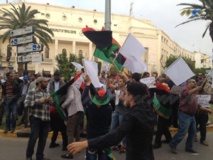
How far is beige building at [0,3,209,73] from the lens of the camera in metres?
64.2

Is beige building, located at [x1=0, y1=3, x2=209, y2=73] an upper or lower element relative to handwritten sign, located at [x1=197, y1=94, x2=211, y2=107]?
upper

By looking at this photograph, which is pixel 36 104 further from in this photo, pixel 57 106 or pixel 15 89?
pixel 15 89

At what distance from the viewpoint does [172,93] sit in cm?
776

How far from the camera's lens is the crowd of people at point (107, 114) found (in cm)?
284

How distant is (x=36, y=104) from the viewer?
5.90m

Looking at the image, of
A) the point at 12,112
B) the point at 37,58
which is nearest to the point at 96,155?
the point at 12,112

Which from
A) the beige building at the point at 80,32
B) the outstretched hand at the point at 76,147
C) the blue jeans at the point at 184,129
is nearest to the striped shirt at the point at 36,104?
the blue jeans at the point at 184,129

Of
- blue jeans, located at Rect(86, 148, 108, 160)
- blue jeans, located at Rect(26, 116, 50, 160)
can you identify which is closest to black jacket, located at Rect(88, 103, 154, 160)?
blue jeans, located at Rect(86, 148, 108, 160)

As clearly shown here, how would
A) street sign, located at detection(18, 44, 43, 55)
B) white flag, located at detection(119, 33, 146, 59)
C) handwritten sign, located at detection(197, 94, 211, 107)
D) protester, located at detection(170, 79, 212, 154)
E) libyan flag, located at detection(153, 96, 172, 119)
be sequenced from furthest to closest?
1. street sign, located at detection(18, 44, 43, 55)
2. handwritten sign, located at detection(197, 94, 211, 107)
3. libyan flag, located at detection(153, 96, 172, 119)
4. protester, located at detection(170, 79, 212, 154)
5. white flag, located at detection(119, 33, 146, 59)

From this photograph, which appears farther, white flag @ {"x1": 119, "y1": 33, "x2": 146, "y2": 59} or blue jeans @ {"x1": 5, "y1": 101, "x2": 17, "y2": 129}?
blue jeans @ {"x1": 5, "y1": 101, "x2": 17, "y2": 129}

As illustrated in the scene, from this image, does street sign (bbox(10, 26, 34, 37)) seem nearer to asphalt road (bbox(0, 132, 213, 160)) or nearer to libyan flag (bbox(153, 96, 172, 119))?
asphalt road (bbox(0, 132, 213, 160))

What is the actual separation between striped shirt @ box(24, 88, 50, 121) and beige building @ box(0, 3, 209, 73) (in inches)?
2099

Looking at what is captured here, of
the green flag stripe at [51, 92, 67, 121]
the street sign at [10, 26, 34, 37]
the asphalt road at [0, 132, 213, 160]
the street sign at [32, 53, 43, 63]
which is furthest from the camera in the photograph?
the street sign at [10, 26, 34, 37]

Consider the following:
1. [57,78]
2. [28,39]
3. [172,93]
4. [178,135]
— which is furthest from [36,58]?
[178,135]
